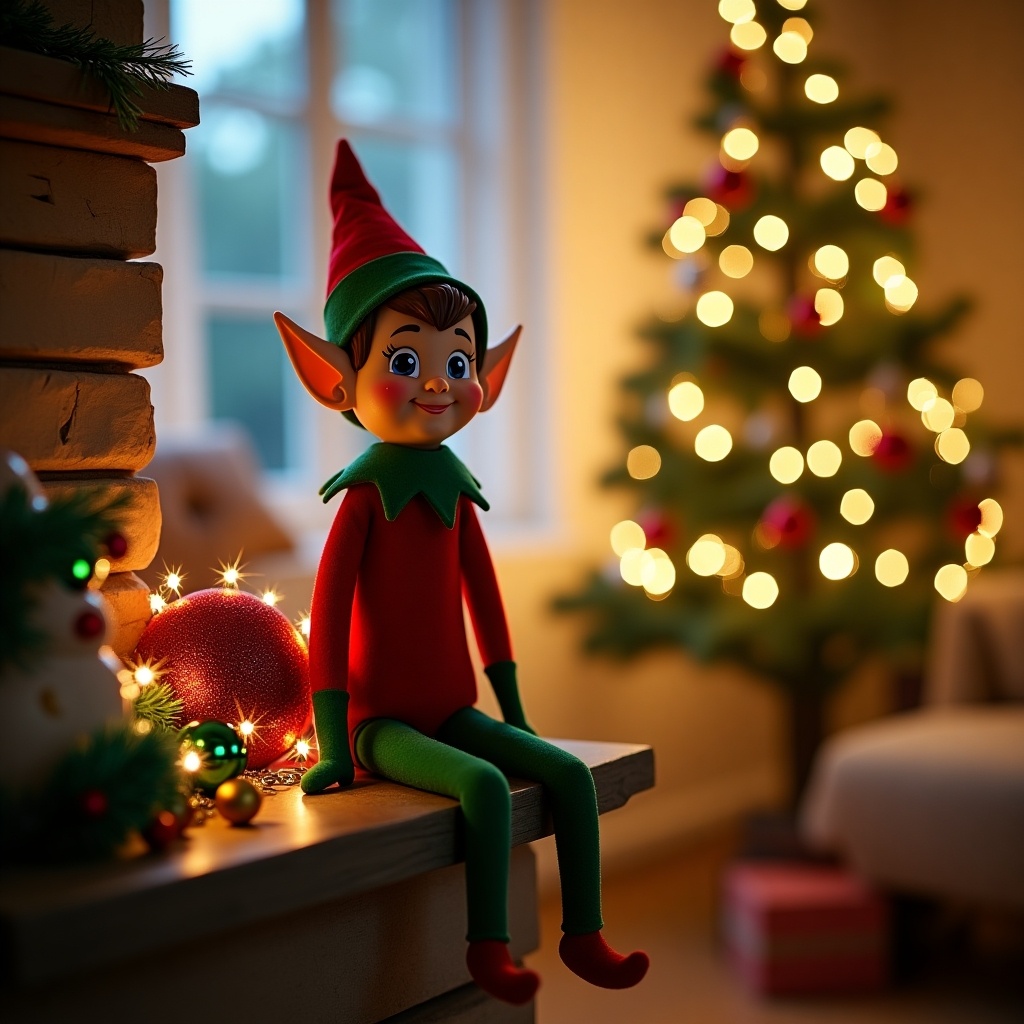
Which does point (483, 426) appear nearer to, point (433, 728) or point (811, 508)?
point (811, 508)

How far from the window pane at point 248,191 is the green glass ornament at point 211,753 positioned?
6.51 feet

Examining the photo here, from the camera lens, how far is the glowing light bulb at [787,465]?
9.26 ft

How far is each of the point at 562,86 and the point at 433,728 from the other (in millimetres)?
2419

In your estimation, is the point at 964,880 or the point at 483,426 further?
the point at 483,426

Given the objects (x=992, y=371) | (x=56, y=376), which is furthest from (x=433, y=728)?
(x=992, y=371)

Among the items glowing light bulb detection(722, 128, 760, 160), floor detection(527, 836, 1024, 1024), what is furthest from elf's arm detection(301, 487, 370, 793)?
glowing light bulb detection(722, 128, 760, 160)

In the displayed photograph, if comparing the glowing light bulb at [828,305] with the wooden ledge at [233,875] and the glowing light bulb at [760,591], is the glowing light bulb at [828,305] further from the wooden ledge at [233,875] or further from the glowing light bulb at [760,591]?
the wooden ledge at [233,875]

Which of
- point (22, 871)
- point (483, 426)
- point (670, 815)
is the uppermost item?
point (483, 426)

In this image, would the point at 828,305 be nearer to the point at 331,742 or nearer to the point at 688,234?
the point at 688,234

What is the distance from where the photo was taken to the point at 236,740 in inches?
36.6

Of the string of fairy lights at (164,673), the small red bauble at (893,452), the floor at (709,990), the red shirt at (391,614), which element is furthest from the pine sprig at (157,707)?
the small red bauble at (893,452)

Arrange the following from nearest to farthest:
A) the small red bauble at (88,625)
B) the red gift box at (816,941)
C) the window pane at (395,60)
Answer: the small red bauble at (88,625)
the red gift box at (816,941)
the window pane at (395,60)

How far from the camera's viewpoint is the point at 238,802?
0.85m

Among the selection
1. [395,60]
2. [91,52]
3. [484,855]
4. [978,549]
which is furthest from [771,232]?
[484,855]
